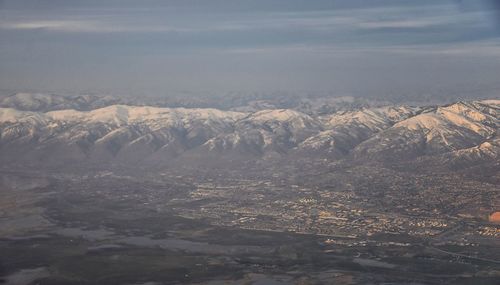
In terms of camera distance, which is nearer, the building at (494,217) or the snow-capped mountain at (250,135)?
the building at (494,217)

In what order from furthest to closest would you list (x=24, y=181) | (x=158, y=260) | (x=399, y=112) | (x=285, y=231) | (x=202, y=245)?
(x=399, y=112) → (x=24, y=181) → (x=285, y=231) → (x=202, y=245) → (x=158, y=260)

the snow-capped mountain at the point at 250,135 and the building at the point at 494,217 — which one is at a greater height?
the snow-capped mountain at the point at 250,135

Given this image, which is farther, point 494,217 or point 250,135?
point 250,135

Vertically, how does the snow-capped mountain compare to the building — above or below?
above

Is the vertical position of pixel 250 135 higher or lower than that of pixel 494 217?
higher

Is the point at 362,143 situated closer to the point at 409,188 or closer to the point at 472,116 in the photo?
the point at 472,116

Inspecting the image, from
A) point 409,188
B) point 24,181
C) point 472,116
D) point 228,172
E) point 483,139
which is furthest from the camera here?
point 472,116

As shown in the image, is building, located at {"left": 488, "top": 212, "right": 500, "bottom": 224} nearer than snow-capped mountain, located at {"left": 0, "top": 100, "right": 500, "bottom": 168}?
Yes

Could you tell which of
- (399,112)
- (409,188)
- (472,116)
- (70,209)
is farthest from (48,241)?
(399,112)
